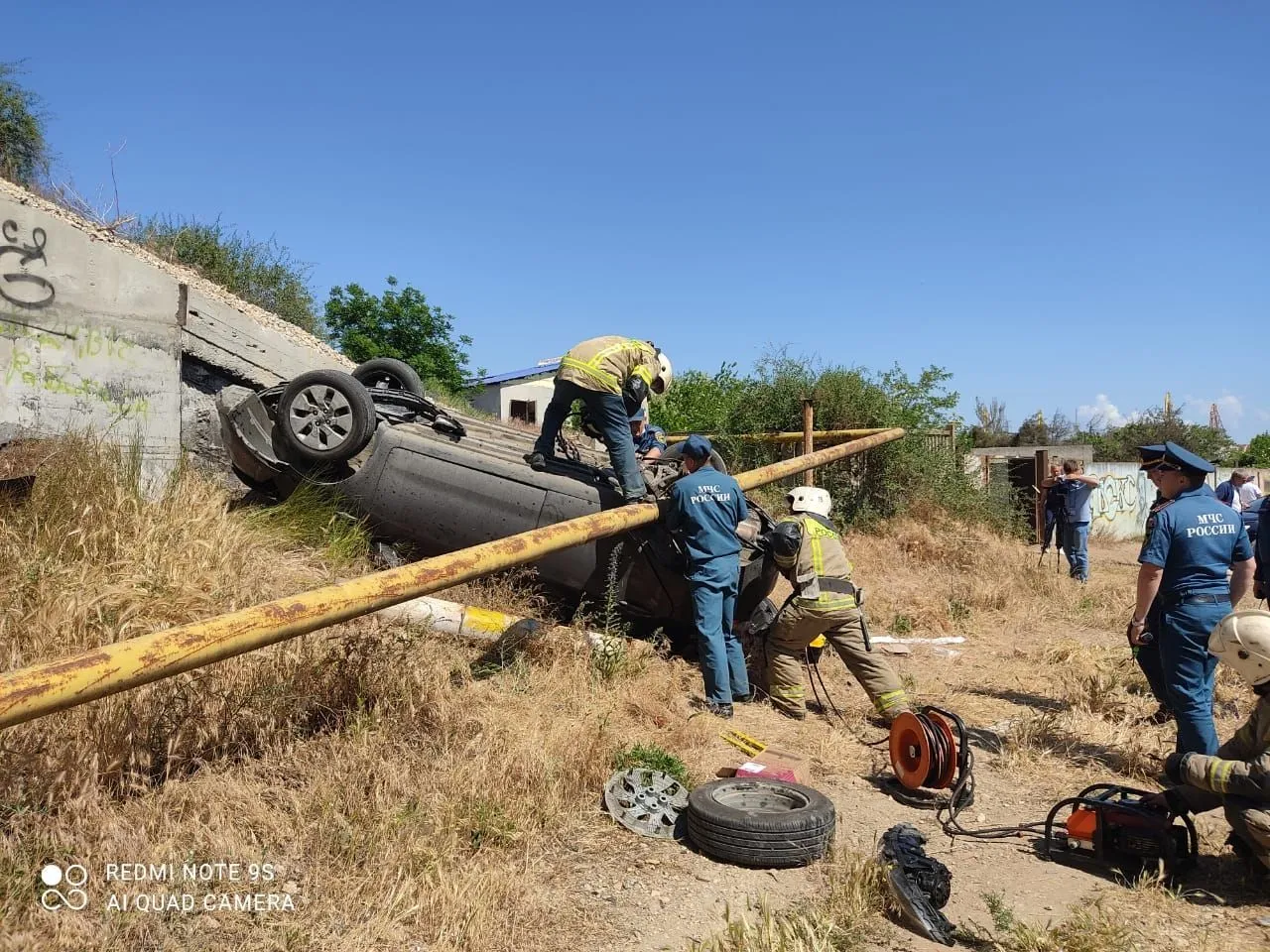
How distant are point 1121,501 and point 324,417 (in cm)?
1717

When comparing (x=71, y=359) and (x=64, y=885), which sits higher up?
(x=71, y=359)

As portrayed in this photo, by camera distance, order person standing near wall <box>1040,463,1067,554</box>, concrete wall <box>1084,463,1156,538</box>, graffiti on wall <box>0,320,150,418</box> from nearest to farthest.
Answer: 1. graffiti on wall <box>0,320,150,418</box>
2. person standing near wall <box>1040,463,1067,554</box>
3. concrete wall <box>1084,463,1156,538</box>

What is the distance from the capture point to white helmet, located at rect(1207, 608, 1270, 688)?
124 inches

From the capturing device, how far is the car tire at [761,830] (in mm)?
3309

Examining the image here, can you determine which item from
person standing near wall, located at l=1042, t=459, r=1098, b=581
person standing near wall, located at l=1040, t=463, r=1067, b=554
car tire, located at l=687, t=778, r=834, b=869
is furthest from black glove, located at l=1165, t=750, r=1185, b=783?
person standing near wall, located at l=1040, t=463, r=1067, b=554

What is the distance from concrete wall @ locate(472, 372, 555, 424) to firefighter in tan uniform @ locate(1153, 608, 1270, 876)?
93.5 ft

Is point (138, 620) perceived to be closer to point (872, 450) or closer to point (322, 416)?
point (322, 416)

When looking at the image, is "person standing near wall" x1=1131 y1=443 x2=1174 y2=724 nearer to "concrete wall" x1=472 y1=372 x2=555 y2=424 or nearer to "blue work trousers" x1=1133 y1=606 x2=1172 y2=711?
"blue work trousers" x1=1133 y1=606 x2=1172 y2=711

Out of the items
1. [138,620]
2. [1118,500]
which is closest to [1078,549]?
[1118,500]

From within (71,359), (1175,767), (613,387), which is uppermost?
(71,359)

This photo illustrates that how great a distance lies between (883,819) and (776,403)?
28.3 feet

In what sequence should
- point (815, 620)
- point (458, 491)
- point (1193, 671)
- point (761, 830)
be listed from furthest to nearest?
1. point (458, 491)
2. point (815, 620)
3. point (1193, 671)
4. point (761, 830)

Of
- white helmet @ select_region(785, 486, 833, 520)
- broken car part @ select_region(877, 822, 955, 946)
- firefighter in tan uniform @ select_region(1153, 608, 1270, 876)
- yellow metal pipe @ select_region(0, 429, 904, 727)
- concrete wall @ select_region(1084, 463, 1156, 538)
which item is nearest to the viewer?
yellow metal pipe @ select_region(0, 429, 904, 727)

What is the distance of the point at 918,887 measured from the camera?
2.95m
